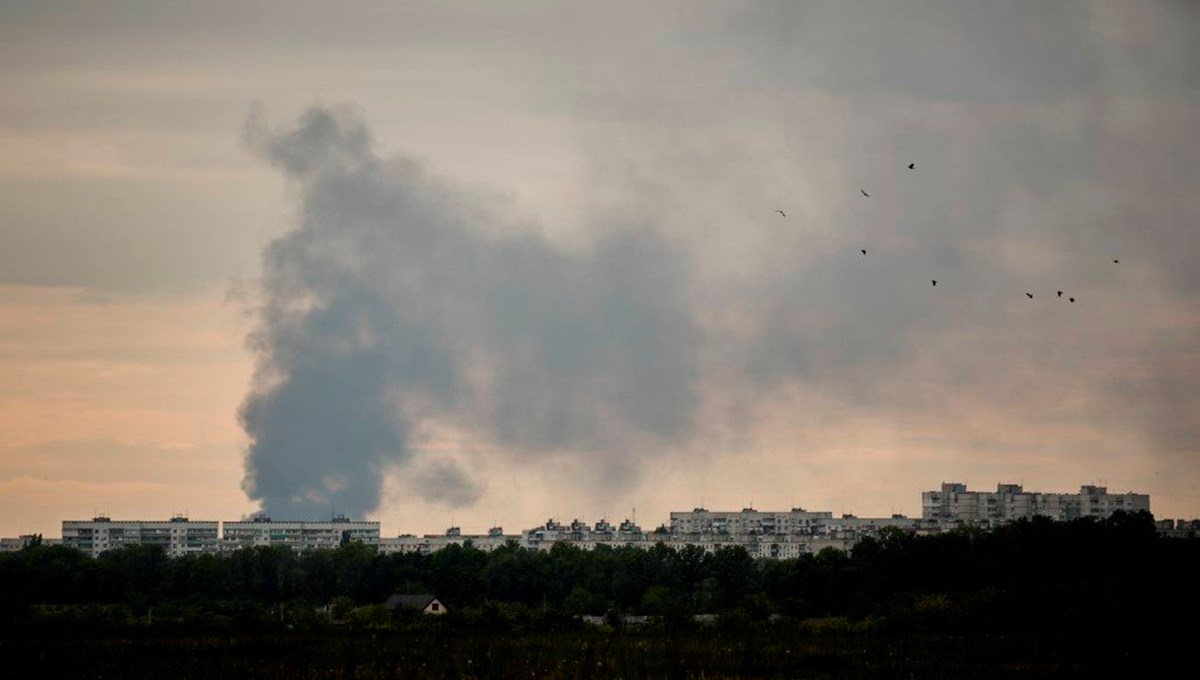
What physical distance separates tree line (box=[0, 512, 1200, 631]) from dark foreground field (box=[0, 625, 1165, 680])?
898 cm

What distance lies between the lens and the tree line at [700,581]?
7938 cm

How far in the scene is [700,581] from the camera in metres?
146

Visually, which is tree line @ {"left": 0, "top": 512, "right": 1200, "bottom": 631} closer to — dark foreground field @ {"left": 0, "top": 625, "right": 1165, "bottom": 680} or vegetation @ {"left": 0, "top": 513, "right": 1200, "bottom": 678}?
vegetation @ {"left": 0, "top": 513, "right": 1200, "bottom": 678}

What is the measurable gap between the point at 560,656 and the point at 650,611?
206ft

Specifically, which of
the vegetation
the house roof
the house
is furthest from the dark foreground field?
the house roof

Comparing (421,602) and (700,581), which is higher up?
(700,581)

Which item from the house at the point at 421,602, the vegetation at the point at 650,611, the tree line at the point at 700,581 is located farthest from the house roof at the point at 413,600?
the vegetation at the point at 650,611

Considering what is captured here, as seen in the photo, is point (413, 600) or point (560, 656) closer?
point (560, 656)

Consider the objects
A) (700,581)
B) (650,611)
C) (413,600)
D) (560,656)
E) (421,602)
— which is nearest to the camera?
(560,656)

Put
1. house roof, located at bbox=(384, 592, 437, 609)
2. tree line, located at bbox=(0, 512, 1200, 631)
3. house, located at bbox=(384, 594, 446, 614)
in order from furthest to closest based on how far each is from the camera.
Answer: house roof, located at bbox=(384, 592, 437, 609)
house, located at bbox=(384, 594, 446, 614)
tree line, located at bbox=(0, 512, 1200, 631)

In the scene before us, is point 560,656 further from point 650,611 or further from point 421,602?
point 650,611

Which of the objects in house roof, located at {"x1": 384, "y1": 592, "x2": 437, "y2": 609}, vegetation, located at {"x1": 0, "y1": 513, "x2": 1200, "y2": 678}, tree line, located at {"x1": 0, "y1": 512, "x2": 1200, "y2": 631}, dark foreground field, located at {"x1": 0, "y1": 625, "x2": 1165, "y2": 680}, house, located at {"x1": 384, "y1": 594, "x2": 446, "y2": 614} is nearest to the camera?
dark foreground field, located at {"x1": 0, "y1": 625, "x2": 1165, "y2": 680}

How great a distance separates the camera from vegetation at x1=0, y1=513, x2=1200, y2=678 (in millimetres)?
55250

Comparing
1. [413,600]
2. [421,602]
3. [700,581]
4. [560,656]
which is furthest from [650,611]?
[560,656]
